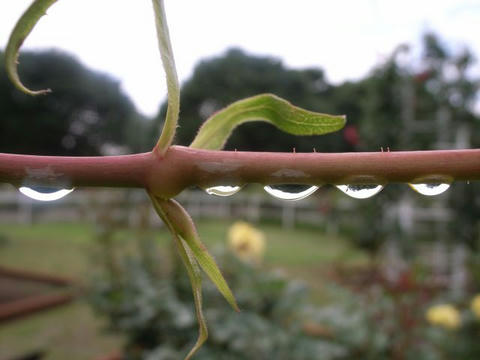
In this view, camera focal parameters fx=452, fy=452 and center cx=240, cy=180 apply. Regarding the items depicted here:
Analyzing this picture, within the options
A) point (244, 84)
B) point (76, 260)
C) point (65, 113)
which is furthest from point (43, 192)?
point (65, 113)

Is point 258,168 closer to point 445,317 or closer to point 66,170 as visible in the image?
point 66,170

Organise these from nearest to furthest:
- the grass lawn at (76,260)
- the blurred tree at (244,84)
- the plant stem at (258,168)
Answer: the plant stem at (258,168)
the grass lawn at (76,260)
the blurred tree at (244,84)

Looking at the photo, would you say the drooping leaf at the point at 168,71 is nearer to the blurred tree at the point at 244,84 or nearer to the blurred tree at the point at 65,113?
the blurred tree at the point at 65,113

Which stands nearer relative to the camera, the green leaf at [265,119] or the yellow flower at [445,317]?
the green leaf at [265,119]

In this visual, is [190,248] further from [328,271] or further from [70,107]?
[70,107]

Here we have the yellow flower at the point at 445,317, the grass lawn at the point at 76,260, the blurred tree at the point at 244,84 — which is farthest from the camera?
the blurred tree at the point at 244,84

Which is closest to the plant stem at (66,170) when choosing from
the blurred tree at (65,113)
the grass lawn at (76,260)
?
the grass lawn at (76,260)

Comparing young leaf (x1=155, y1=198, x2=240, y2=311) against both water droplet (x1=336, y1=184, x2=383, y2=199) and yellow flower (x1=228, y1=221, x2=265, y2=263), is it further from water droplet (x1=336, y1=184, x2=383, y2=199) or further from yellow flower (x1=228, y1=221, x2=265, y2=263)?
yellow flower (x1=228, y1=221, x2=265, y2=263)
